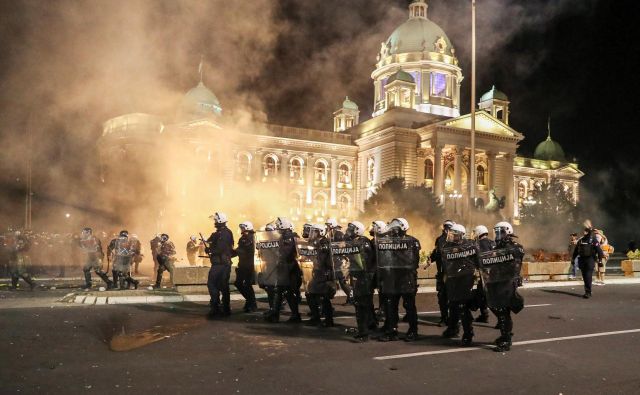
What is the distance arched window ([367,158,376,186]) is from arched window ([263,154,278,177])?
979 cm

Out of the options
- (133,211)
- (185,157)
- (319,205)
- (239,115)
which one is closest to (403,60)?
(319,205)

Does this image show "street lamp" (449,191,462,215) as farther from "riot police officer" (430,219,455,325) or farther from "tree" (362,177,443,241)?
"riot police officer" (430,219,455,325)

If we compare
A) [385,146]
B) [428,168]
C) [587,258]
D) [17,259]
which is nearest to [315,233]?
[587,258]

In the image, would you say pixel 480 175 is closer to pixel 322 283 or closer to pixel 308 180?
pixel 308 180

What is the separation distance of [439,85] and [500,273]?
6368cm

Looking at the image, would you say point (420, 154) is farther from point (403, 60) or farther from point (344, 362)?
point (344, 362)

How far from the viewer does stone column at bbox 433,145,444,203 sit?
56.3 m

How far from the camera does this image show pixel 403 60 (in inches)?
2680

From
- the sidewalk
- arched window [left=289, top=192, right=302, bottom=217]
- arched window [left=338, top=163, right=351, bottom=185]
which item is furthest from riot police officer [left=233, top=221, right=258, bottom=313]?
arched window [left=338, top=163, right=351, bottom=185]

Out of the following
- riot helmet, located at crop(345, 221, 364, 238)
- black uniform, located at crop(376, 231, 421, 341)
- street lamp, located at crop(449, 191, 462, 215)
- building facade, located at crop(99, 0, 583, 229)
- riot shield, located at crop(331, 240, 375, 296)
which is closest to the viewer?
black uniform, located at crop(376, 231, 421, 341)

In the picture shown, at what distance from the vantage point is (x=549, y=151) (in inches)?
3214

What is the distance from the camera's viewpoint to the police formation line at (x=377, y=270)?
7520 millimetres

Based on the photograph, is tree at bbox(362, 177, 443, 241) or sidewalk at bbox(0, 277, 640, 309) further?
tree at bbox(362, 177, 443, 241)

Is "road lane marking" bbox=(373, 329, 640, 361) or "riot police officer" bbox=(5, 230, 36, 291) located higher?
"riot police officer" bbox=(5, 230, 36, 291)
